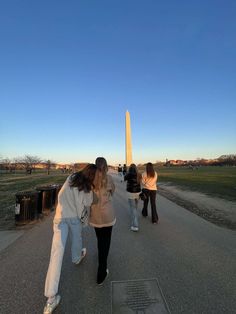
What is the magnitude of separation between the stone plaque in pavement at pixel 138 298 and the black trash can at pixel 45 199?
6003 millimetres

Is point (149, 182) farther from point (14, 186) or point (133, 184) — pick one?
point (14, 186)

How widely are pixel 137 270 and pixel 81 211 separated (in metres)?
1.45

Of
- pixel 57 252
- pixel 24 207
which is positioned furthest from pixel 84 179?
pixel 24 207

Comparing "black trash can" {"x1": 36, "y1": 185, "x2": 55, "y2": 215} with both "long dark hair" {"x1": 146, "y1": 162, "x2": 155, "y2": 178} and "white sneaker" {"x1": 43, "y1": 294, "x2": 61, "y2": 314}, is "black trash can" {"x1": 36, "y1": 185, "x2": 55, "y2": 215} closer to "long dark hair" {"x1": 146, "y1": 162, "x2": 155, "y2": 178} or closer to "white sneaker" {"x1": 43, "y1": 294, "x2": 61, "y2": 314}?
"long dark hair" {"x1": 146, "y1": 162, "x2": 155, "y2": 178}

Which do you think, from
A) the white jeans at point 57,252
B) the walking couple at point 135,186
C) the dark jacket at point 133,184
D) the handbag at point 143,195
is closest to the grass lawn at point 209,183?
the handbag at point 143,195

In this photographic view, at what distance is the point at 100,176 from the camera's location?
3.49 metres

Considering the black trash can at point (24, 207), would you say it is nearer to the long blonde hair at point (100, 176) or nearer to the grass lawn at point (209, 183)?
the long blonde hair at point (100, 176)

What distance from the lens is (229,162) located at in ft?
466

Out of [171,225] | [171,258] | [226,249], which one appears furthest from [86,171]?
[171,225]

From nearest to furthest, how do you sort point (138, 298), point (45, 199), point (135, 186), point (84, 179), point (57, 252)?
point (57, 252) < point (138, 298) < point (84, 179) < point (135, 186) < point (45, 199)

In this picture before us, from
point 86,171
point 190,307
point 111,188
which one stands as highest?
point 86,171

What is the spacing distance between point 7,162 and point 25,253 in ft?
358

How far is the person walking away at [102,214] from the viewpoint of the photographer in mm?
3518

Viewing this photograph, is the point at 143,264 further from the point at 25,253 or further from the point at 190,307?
the point at 25,253
